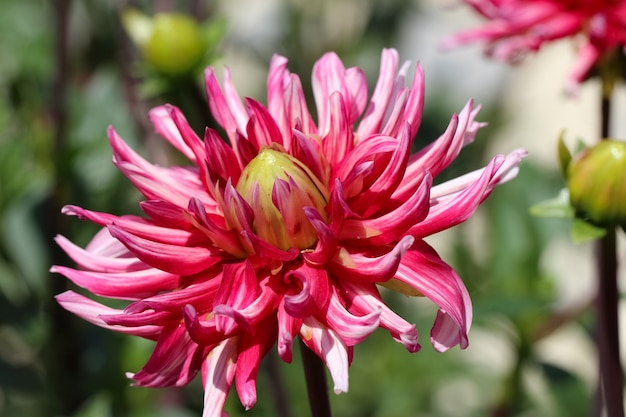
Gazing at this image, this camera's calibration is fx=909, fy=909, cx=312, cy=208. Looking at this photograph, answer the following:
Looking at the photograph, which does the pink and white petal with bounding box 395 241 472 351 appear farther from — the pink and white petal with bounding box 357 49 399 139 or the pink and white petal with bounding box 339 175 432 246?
the pink and white petal with bounding box 357 49 399 139

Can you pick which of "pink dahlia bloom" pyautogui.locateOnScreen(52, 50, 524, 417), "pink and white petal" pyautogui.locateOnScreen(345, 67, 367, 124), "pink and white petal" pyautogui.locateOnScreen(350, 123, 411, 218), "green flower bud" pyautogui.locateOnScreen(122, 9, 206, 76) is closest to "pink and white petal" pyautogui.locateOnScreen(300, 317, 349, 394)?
"pink dahlia bloom" pyautogui.locateOnScreen(52, 50, 524, 417)

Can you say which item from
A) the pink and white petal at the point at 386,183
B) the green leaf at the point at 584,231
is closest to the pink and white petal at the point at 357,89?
the pink and white petal at the point at 386,183

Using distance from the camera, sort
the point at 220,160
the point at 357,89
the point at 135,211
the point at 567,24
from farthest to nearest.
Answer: the point at 135,211
the point at 567,24
the point at 357,89
the point at 220,160

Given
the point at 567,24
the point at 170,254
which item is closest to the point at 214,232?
the point at 170,254

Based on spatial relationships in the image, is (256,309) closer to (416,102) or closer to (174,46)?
(416,102)

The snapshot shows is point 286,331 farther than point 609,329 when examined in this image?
No

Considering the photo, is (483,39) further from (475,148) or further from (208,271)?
(475,148)

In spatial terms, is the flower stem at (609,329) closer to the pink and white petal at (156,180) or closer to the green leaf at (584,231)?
the green leaf at (584,231)
